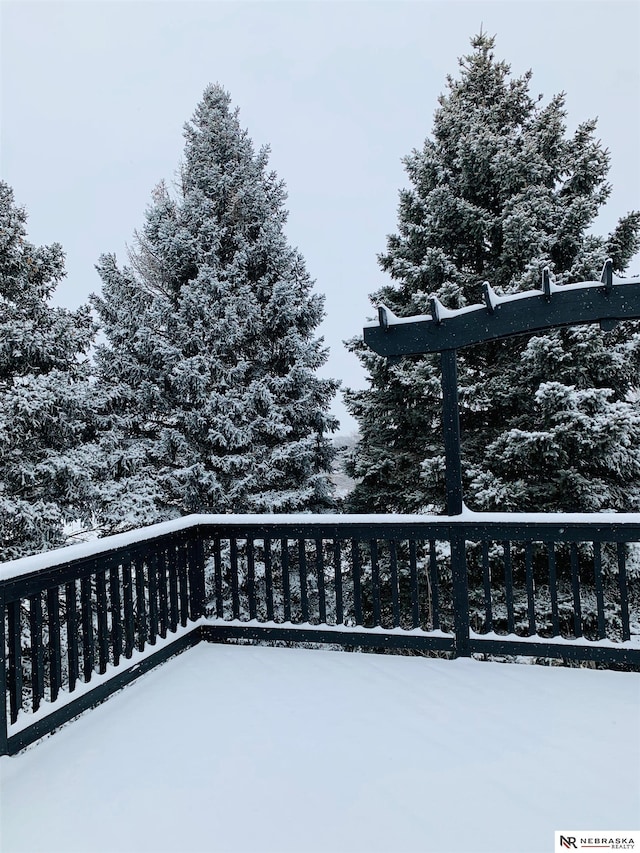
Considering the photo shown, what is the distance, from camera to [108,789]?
2.18m

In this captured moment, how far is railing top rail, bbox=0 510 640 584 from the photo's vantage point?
286 centimetres

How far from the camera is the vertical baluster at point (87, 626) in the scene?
2846 mm

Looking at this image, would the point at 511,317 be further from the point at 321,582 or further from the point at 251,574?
the point at 251,574

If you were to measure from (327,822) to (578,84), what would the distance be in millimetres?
34041

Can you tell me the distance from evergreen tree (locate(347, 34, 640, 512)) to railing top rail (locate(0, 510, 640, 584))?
12.4ft

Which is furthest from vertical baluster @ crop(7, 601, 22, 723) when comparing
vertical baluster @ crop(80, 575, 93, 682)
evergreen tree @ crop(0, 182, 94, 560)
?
evergreen tree @ crop(0, 182, 94, 560)

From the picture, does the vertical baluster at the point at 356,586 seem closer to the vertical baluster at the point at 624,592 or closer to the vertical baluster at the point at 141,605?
the vertical baluster at the point at 141,605

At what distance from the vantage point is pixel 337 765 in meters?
2.29

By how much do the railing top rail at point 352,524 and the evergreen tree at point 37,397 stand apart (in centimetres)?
467

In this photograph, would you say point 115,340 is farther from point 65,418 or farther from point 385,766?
point 385,766

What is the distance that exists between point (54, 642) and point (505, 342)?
294 inches

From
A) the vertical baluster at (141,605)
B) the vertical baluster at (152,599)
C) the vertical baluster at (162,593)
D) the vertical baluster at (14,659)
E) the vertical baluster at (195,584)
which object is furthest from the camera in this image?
the vertical baluster at (195,584)

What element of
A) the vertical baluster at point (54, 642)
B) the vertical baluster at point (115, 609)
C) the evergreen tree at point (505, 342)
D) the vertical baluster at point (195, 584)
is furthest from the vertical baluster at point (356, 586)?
the evergreen tree at point (505, 342)

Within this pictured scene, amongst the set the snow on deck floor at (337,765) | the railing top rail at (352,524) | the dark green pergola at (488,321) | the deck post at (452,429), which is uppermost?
the dark green pergola at (488,321)
